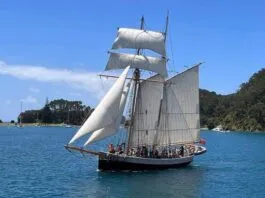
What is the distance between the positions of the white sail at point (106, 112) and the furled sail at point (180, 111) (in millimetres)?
10889

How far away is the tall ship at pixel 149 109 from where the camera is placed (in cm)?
6981

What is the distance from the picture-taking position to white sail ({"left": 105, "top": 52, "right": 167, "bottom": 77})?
75.3m

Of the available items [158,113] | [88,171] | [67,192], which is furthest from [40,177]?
[158,113]

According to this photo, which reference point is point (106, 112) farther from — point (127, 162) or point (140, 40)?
point (140, 40)

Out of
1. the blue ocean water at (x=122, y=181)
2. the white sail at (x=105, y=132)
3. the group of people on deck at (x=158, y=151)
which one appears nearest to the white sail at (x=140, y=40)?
the white sail at (x=105, y=132)

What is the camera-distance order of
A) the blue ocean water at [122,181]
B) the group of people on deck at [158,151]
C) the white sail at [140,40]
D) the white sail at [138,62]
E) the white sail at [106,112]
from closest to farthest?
the blue ocean water at [122,181]
the white sail at [106,112]
the group of people on deck at [158,151]
the white sail at [138,62]
the white sail at [140,40]

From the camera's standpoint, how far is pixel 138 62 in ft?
251

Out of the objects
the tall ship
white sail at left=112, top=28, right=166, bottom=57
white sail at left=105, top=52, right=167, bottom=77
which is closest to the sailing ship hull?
the tall ship

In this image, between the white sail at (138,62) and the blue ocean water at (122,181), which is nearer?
the blue ocean water at (122,181)

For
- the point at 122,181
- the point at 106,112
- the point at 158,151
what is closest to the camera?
the point at 122,181

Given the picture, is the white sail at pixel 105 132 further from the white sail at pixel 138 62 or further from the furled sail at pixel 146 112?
the white sail at pixel 138 62

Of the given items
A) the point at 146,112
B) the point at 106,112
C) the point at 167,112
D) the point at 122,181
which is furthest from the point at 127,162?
the point at 167,112

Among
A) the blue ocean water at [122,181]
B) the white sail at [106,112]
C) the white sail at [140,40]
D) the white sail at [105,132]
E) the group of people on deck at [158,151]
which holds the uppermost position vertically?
the white sail at [140,40]

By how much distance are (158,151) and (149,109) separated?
567 cm
